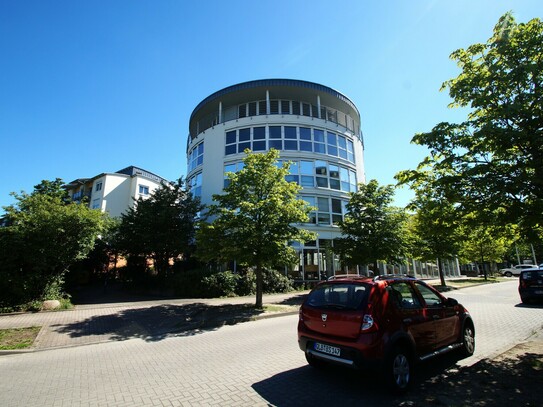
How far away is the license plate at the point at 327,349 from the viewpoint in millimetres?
4562

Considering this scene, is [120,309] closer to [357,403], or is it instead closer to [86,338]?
[86,338]

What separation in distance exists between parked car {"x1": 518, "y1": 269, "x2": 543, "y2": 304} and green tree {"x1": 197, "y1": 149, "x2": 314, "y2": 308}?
9.62 m

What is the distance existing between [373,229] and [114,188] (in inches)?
1505

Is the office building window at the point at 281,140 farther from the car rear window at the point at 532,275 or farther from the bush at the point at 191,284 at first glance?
the car rear window at the point at 532,275

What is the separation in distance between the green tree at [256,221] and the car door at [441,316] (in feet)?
24.6

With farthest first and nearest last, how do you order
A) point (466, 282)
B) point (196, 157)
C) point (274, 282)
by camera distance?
point (466, 282) < point (196, 157) < point (274, 282)

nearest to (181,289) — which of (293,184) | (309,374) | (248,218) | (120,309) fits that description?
(120,309)

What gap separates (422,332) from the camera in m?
5.01

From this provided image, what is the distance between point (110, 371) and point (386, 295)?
517 cm

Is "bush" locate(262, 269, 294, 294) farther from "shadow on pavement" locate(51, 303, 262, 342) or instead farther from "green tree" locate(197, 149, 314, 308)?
"green tree" locate(197, 149, 314, 308)

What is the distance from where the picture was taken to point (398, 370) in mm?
4500

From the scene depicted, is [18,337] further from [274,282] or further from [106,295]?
[274,282]

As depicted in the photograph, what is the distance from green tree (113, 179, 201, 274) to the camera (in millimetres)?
19875

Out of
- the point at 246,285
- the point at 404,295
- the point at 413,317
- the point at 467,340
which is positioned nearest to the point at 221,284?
the point at 246,285
